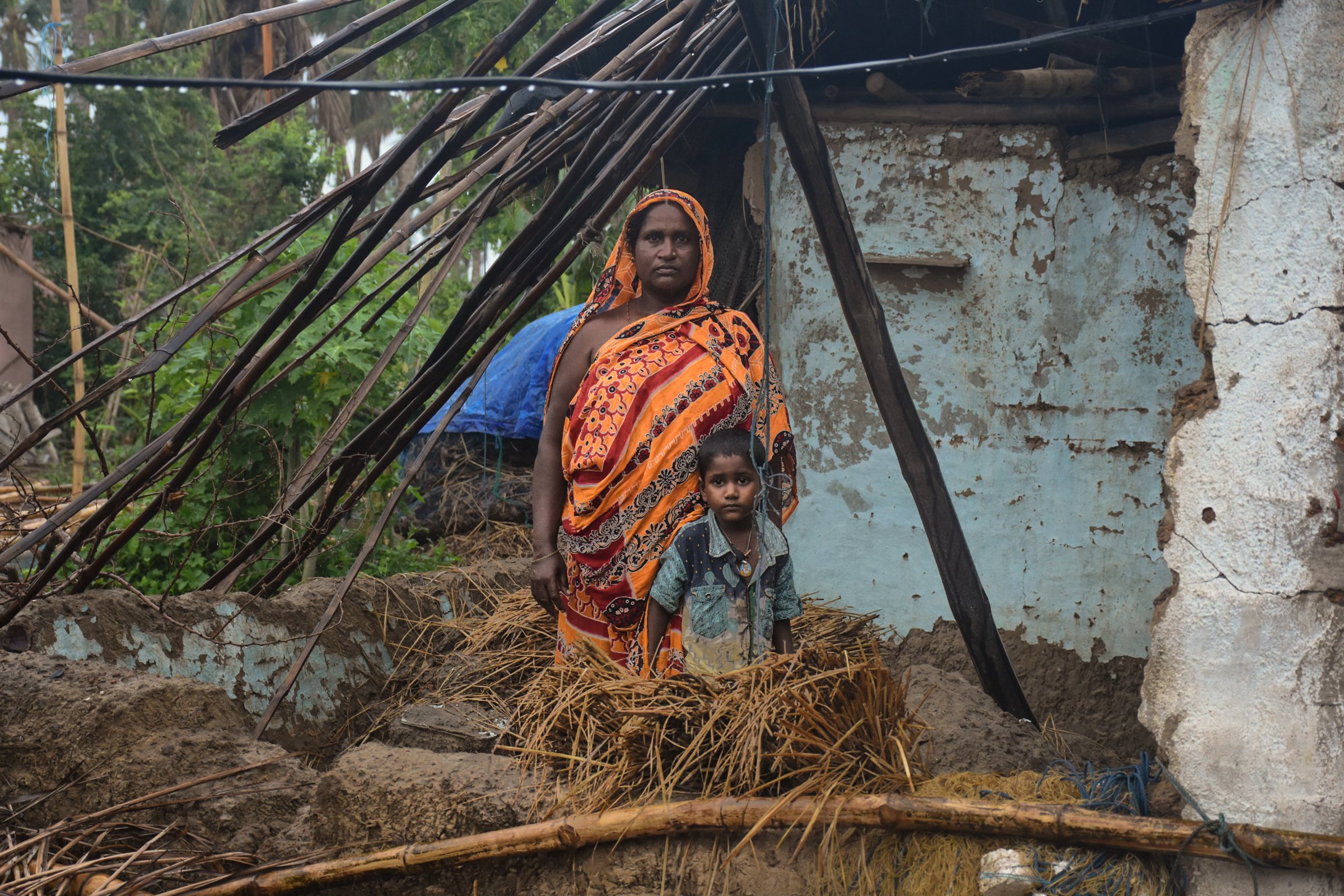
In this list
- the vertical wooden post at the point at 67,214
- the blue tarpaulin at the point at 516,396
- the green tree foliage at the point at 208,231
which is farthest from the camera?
the blue tarpaulin at the point at 516,396

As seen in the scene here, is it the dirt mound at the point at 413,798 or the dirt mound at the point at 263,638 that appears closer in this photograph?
the dirt mound at the point at 413,798

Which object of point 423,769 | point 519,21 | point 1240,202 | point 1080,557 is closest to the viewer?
point 1240,202

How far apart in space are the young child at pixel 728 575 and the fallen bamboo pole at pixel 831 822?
52 centimetres

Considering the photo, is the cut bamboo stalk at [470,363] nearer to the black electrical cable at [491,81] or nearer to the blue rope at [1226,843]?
the black electrical cable at [491,81]

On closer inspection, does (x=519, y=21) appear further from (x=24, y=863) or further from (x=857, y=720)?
(x=24, y=863)

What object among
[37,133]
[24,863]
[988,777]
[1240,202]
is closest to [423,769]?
[24,863]

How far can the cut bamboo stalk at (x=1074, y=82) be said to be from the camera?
3.92 meters

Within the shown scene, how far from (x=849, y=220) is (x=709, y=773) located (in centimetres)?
182

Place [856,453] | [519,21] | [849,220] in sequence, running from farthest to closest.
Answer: [856,453] < [849,220] < [519,21]

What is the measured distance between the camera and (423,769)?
115 inches

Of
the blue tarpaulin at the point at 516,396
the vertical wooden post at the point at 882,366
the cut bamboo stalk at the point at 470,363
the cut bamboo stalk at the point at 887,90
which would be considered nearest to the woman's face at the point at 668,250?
the vertical wooden post at the point at 882,366

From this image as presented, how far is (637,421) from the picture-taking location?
134 inches

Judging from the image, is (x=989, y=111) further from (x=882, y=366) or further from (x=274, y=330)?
(x=274, y=330)

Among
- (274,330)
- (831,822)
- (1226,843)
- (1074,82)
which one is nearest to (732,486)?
(831,822)
